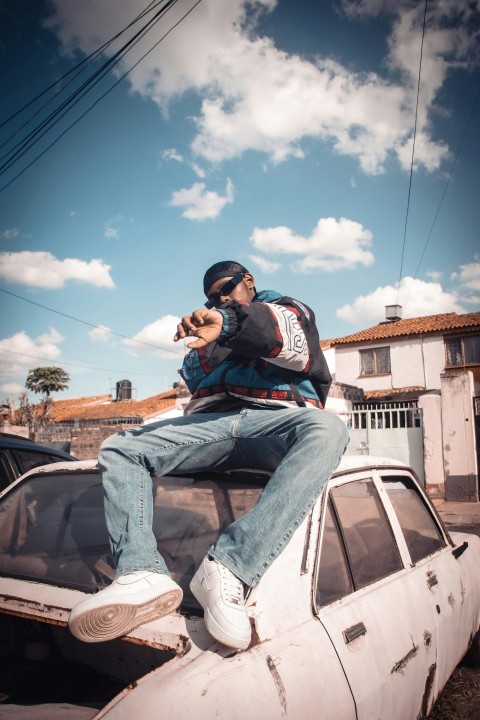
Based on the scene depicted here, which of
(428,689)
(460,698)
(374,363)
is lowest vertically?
(460,698)

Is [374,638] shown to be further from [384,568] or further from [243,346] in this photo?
[243,346]

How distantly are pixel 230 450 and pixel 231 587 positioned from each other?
→ 2.09 feet

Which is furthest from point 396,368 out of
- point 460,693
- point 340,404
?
point 460,693

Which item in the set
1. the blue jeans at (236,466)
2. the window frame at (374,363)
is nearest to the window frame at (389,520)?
the blue jeans at (236,466)

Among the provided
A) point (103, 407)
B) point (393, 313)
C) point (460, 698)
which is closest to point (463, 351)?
point (393, 313)

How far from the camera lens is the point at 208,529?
6.67ft

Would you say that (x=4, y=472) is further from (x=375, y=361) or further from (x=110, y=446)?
(x=375, y=361)

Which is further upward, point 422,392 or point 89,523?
point 422,392

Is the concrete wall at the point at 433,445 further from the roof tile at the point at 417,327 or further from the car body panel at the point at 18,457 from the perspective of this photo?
the roof tile at the point at 417,327

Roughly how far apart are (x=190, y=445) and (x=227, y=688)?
0.92 metres

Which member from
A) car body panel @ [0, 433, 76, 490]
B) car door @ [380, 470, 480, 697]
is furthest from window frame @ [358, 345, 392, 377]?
car door @ [380, 470, 480, 697]

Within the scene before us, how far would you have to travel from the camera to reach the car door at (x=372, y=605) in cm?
162

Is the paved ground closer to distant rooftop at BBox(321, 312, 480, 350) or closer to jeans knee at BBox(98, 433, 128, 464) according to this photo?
jeans knee at BBox(98, 433, 128, 464)

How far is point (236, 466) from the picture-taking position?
81.5 inches
